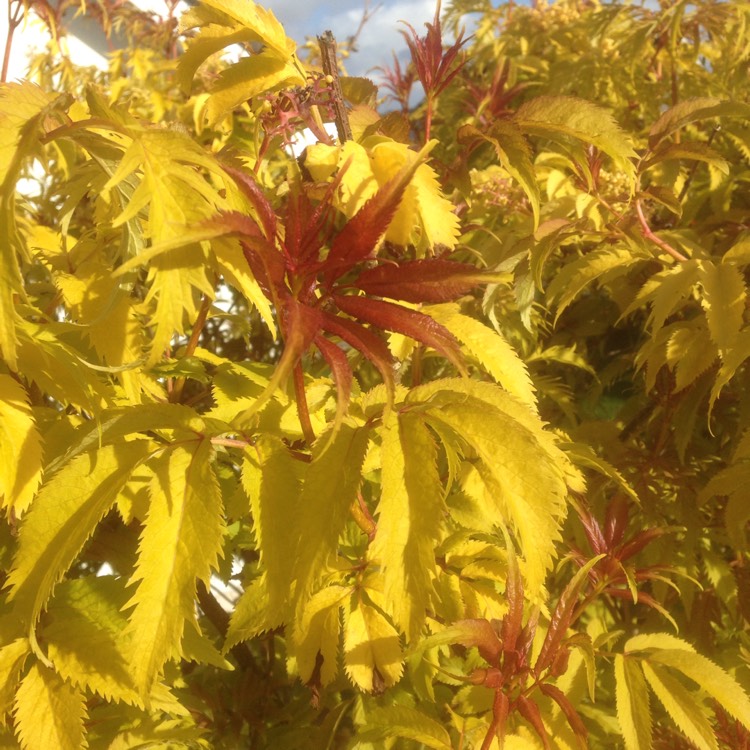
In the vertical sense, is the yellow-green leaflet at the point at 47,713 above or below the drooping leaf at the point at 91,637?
below

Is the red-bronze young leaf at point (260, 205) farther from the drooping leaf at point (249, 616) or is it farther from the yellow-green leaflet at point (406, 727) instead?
the yellow-green leaflet at point (406, 727)

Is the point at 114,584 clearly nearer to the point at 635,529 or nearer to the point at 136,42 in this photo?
the point at 635,529

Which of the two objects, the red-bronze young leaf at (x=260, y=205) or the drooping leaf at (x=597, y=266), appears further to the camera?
the drooping leaf at (x=597, y=266)

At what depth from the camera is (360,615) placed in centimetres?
60

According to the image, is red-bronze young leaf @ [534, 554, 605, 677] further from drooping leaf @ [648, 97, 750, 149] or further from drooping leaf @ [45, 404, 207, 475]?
drooping leaf @ [648, 97, 750, 149]

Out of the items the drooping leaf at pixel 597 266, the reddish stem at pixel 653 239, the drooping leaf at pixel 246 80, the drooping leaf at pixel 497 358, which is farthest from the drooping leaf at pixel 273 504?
the reddish stem at pixel 653 239

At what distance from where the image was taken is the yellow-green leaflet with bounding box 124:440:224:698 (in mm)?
424

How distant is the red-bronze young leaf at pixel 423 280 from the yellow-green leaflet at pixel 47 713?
418 millimetres

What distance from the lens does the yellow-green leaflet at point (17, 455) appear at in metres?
0.52

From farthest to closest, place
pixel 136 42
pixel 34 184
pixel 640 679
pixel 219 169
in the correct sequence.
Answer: pixel 136 42
pixel 34 184
pixel 640 679
pixel 219 169

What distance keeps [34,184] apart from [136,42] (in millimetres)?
683

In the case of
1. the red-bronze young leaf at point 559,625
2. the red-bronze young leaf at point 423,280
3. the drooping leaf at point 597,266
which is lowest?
the red-bronze young leaf at point 559,625

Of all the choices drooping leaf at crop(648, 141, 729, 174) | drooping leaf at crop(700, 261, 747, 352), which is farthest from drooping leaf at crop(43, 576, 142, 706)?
drooping leaf at crop(648, 141, 729, 174)

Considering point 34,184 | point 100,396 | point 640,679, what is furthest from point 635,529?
point 34,184
